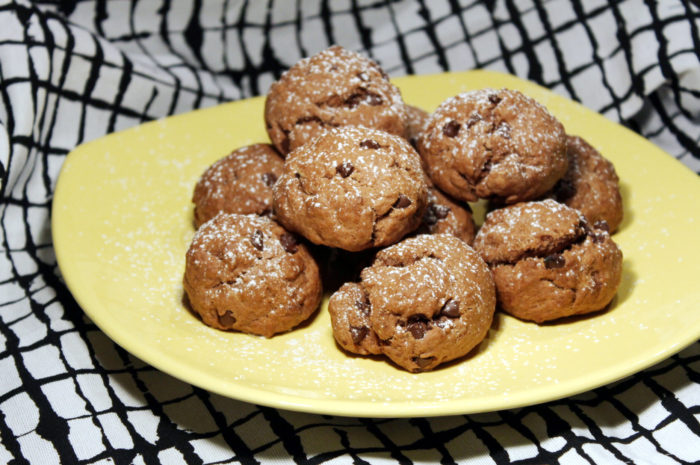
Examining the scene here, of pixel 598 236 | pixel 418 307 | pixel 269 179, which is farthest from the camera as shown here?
pixel 269 179

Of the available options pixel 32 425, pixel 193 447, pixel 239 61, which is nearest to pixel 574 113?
pixel 239 61

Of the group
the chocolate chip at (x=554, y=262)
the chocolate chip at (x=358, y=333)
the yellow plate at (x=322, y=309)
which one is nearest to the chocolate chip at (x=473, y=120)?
the chocolate chip at (x=554, y=262)

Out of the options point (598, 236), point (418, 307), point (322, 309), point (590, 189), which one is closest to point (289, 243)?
point (322, 309)

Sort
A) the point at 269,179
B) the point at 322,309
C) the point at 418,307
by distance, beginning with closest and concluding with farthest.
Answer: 1. the point at 418,307
2. the point at 322,309
3. the point at 269,179

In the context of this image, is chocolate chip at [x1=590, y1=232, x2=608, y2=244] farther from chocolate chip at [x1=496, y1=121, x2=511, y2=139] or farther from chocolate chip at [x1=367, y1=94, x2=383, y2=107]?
chocolate chip at [x1=367, y1=94, x2=383, y2=107]

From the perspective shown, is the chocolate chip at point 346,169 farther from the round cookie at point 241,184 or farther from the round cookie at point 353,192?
the round cookie at point 241,184

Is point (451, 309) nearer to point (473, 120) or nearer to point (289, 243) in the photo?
point (289, 243)

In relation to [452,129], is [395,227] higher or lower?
lower
